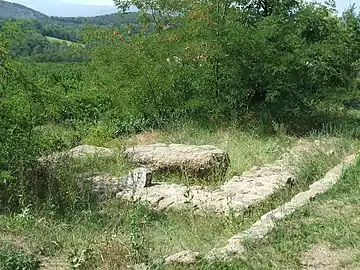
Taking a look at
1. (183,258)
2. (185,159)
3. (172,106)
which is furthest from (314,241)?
(172,106)

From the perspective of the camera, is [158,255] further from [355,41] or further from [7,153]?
[355,41]

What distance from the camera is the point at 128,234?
19.8ft

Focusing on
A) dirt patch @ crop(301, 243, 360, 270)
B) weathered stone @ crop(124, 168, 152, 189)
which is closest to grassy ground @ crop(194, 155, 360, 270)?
dirt patch @ crop(301, 243, 360, 270)

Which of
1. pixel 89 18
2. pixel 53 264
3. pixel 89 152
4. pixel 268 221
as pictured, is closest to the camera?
pixel 53 264

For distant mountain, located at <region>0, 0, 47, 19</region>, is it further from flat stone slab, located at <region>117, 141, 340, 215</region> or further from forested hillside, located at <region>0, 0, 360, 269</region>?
flat stone slab, located at <region>117, 141, 340, 215</region>

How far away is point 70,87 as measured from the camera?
1916 centimetres

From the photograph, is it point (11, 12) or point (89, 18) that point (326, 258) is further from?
point (89, 18)

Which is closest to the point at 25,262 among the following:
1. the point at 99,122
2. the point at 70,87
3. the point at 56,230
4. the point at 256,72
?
the point at 56,230

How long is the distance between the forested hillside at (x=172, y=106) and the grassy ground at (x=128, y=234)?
1.4 inches

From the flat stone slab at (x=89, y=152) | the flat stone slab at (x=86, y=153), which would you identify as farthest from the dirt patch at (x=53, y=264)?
the flat stone slab at (x=89, y=152)

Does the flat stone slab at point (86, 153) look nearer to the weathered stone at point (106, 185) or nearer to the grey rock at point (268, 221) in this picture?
the weathered stone at point (106, 185)

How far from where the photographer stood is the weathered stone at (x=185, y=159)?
9516 mm

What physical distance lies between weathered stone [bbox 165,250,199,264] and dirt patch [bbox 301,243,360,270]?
973 mm

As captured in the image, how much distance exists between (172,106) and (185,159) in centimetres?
452
